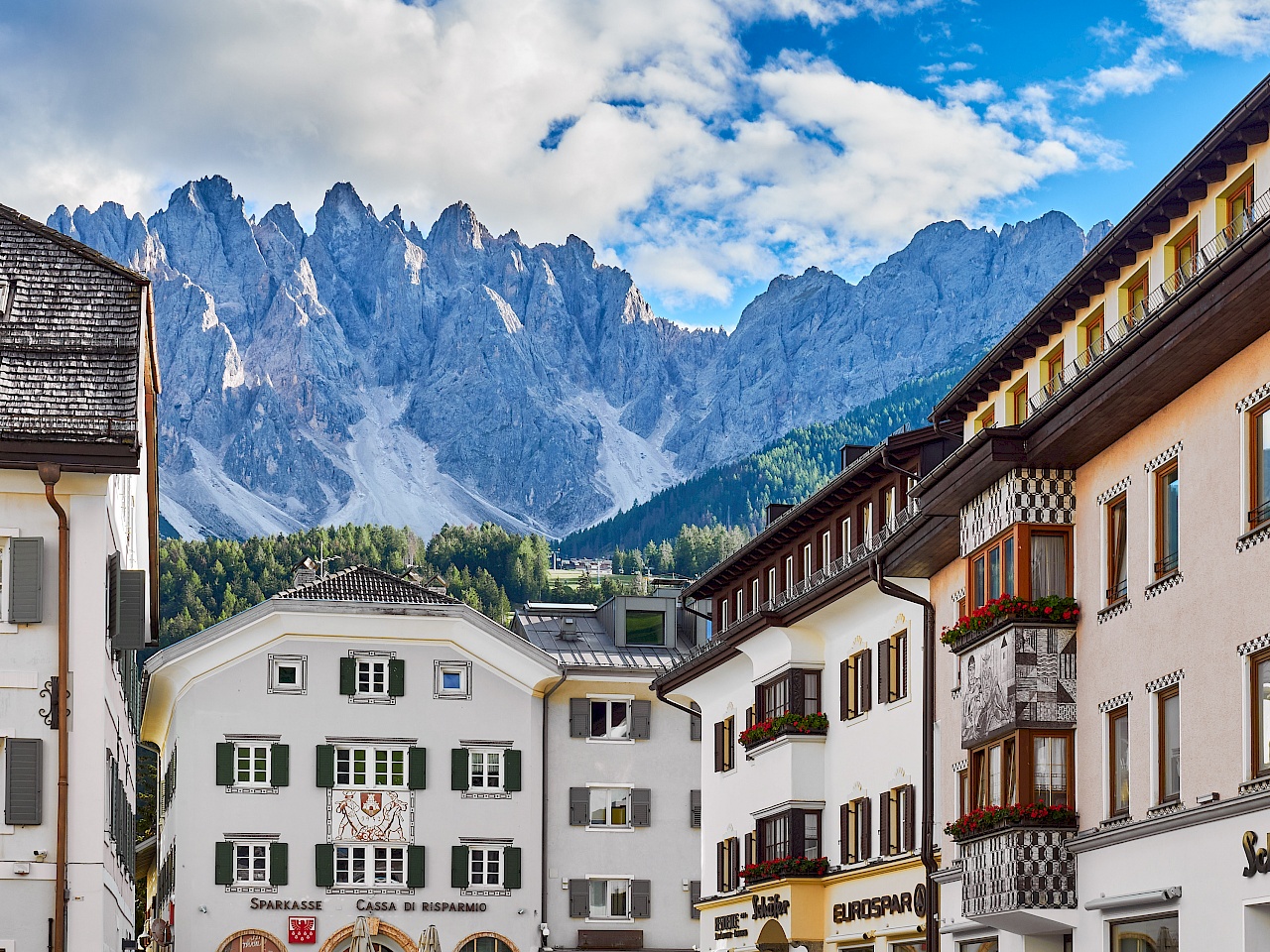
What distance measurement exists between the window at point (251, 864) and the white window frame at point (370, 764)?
11.1ft

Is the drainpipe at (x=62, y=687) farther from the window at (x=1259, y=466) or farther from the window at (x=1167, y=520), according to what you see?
the window at (x=1259, y=466)

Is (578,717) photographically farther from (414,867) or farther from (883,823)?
(883,823)

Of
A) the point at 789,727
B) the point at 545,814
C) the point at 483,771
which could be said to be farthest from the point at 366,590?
the point at 789,727

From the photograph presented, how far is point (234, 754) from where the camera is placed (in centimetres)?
6488

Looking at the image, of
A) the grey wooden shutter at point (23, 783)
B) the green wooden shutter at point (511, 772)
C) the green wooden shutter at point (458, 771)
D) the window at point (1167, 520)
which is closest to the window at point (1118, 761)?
the window at point (1167, 520)

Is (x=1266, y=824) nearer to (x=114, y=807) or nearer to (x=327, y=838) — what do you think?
(x=114, y=807)

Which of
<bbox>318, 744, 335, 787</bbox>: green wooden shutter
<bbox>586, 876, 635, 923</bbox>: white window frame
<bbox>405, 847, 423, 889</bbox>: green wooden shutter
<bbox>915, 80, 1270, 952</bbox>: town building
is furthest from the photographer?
<bbox>586, 876, 635, 923</bbox>: white window frame

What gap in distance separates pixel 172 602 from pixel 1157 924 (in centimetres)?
17291

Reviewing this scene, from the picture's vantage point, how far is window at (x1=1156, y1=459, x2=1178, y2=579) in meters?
23.7

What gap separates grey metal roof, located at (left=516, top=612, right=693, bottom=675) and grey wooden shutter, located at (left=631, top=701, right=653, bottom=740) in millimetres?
1239

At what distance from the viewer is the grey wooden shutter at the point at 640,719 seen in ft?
223

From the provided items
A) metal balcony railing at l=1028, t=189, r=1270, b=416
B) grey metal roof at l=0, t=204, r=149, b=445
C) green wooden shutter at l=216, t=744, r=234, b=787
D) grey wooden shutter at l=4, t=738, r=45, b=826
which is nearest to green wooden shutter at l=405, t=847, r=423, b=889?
green wooden shutter at l=216, t=744, r=234, b=787

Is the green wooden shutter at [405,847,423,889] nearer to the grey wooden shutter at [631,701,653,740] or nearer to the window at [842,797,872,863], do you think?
the grey wooden shutter at [631,701,653,740]

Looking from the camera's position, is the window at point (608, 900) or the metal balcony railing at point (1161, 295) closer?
the metal balcony railing at point (1161, 295)
